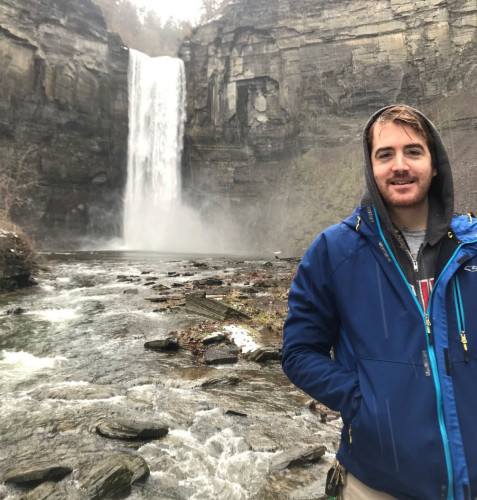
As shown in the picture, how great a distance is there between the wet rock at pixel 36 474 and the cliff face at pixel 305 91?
1357 inches

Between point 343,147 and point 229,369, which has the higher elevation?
point 343,147

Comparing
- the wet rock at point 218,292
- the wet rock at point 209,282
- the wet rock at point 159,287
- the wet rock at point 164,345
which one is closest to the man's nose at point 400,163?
the wet rock at point 164,345

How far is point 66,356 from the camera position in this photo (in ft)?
22.7

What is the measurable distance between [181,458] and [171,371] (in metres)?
2.40

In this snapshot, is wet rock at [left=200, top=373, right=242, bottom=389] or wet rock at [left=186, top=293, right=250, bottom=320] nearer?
wet rock at [left=200, top=373, right=242, bottom=389]

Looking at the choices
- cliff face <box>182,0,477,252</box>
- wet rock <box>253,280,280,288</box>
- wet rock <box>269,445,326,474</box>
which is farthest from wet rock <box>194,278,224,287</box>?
cliff face <box>182,0,477,252</box>

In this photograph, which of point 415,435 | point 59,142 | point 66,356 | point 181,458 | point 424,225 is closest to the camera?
point 415,435

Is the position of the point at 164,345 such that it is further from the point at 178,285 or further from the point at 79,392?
the point at 178,285

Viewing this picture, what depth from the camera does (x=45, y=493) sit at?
10.4 ft

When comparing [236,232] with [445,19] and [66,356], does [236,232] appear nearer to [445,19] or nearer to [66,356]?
[445,19]

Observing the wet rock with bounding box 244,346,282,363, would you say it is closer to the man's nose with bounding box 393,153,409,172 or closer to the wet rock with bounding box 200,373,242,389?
the wet rock with bounding box 200,373,242,389

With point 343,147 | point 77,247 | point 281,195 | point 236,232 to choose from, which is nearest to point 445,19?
point 343,147

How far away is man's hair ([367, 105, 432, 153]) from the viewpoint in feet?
5.92

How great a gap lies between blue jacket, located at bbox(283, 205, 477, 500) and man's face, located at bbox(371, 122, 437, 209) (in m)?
0.13
